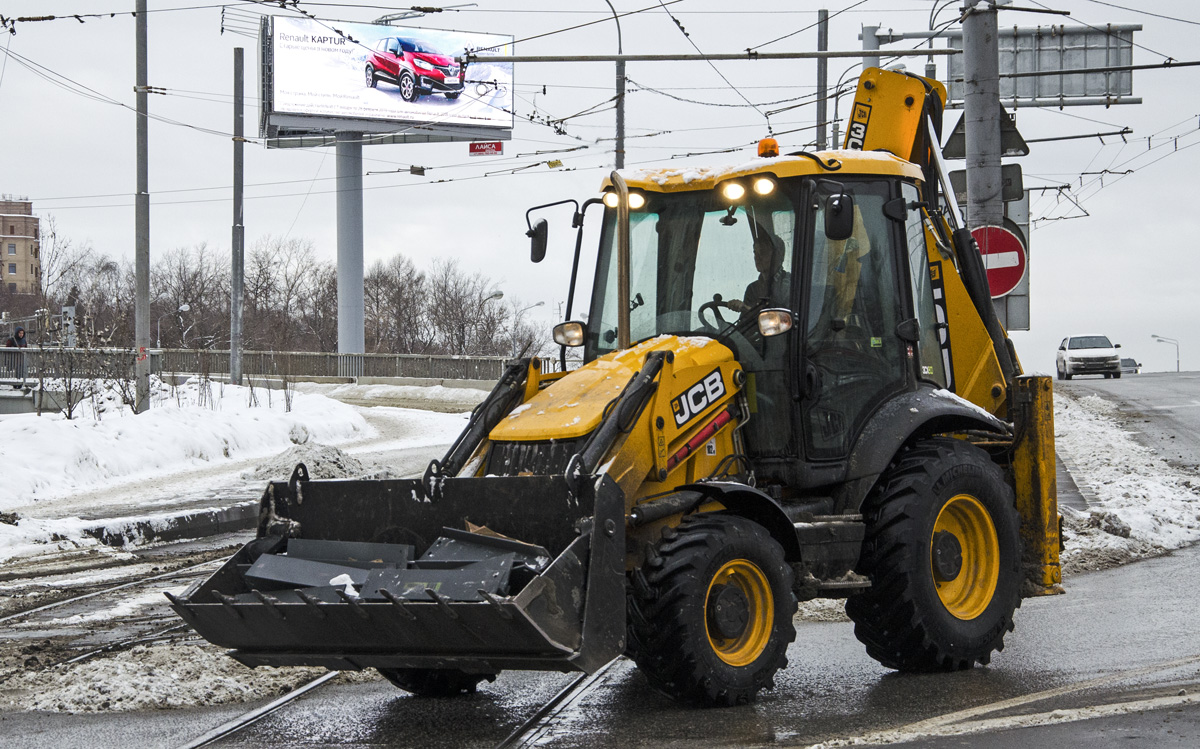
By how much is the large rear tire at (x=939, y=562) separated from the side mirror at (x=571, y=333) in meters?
1.96

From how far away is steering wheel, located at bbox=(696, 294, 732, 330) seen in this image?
728 centimetres

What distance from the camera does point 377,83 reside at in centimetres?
5519

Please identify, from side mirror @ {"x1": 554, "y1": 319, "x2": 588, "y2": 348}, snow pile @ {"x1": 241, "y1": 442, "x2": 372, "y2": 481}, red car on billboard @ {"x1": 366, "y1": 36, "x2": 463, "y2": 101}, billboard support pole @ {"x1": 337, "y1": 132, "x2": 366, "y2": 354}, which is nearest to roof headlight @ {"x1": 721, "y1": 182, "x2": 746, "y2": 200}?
side mirror @ {"x1": 554, "y1": 319, "x2": 588, "y2": 348}

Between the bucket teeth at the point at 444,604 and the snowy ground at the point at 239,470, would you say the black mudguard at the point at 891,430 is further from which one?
the bucket teeth at the point at 444,604

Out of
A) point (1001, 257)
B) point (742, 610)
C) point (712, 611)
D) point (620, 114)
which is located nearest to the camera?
point (712, 611)

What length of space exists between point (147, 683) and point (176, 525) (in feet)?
30.5

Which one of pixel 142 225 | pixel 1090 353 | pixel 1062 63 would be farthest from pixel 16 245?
pixel 1062 63

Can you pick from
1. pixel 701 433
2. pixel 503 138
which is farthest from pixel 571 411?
pixel 503 138

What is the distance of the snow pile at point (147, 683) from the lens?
21.9 ft

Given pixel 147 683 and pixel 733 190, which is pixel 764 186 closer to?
pixel 733 190

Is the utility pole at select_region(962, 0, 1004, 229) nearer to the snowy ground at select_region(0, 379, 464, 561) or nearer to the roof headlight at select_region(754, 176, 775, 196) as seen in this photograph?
the roof headlight at select_region(754, 176, 775, 196)

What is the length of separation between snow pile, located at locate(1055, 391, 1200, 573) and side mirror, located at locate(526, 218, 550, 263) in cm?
556

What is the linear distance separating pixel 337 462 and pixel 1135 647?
12899 millimetres

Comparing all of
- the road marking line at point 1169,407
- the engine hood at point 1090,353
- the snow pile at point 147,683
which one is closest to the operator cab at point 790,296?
the snow pile at point 147,683
